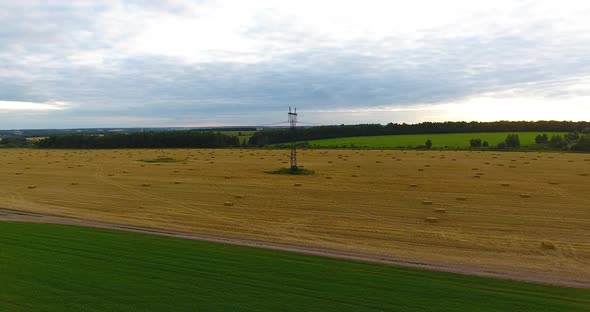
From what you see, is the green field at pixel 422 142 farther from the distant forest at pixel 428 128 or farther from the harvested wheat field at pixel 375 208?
the harvested wheat field at pixel 375 208

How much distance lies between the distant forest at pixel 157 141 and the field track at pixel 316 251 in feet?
231

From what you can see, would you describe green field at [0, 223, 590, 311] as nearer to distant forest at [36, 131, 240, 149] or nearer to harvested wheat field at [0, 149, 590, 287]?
harvested wheat field at [0, 149, 590, 287]

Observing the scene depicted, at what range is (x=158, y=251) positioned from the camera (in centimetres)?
1223

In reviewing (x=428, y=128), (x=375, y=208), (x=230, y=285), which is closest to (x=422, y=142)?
(x=428, y=128)

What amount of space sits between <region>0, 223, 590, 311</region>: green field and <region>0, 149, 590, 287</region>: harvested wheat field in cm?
193

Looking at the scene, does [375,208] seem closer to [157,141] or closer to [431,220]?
[431,220]

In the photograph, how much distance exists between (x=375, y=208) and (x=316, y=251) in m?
7.78

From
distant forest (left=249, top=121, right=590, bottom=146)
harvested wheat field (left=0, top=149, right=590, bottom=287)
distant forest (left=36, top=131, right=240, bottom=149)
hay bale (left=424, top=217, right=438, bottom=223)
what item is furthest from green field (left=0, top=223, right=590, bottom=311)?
distant forest (left=249, top=121, right=590, bottom=146)

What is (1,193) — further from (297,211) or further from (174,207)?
(297,211)

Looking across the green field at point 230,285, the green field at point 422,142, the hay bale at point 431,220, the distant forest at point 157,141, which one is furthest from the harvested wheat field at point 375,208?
the distant forest at point 157,141

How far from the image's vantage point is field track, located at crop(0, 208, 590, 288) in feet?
34.0

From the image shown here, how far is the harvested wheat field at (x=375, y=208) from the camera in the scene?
13.0 metres

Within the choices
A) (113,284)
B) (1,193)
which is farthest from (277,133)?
(113,284)

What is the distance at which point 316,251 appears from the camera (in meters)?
12.8
